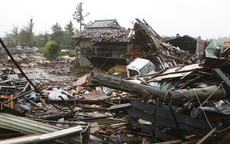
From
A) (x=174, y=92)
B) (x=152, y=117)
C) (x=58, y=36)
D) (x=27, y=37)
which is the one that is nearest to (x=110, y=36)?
(x=174, y=92)

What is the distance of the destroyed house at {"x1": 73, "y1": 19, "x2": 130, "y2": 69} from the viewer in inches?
750

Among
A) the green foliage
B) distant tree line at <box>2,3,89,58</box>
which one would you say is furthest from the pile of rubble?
distant tree line at <box>2,3,89,58</box>

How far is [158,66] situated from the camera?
522 inches

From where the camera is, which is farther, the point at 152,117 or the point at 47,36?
the point at 47,36

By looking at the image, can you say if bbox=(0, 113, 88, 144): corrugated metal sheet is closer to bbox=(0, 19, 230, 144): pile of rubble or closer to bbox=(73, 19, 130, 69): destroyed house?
bbox=(0, 19, 230, 144): pile of rubble

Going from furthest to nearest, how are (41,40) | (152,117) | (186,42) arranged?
1. (41,40)
2. (186,42)
3. (152,117)

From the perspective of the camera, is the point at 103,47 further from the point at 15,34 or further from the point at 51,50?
the point at 15,34

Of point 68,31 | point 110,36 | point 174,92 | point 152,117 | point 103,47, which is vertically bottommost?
point 152,117

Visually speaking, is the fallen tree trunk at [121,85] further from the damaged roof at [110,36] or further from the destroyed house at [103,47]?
the damaged roof at [110,36]

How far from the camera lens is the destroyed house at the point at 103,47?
1905 centimetres

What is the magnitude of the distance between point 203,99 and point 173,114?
105 cm

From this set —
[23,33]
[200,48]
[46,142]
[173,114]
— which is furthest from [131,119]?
[23,33]

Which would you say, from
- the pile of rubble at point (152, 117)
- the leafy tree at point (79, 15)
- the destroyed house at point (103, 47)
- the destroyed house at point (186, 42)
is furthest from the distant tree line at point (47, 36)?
the pile of rubble at point (152, 117)

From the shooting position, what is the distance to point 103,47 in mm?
23016
